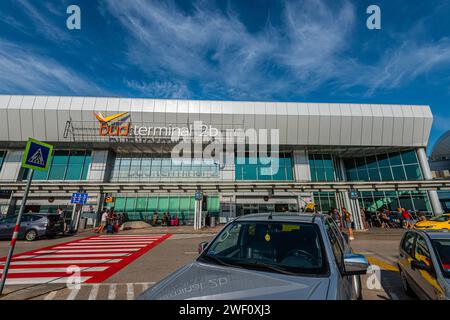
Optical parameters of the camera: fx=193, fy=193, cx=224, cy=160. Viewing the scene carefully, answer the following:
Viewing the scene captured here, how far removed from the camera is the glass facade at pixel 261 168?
22734mm

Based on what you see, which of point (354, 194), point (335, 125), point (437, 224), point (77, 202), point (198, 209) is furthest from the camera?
point (335, 125)

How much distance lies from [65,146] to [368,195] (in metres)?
35.5

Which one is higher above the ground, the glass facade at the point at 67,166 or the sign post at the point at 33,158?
the glass facade at the point at 67,166

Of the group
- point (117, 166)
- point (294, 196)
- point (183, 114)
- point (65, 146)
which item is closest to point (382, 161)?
point (294, 196)

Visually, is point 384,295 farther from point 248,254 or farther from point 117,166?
point 117,166

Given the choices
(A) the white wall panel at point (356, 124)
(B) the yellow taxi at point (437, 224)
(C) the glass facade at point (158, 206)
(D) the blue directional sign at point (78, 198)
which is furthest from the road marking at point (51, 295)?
(A) the white wall panel at point (356, 124)

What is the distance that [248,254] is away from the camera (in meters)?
2.73

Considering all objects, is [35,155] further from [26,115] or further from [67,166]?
[26,115]

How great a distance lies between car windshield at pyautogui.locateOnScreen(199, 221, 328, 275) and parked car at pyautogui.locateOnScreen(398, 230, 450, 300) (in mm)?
2134

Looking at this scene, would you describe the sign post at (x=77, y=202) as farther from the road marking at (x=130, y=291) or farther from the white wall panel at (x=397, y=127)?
the white wall panel at (x=397, y=127)

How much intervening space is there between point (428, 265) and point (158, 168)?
23.3 meters

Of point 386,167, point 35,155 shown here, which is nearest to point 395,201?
point 386,167

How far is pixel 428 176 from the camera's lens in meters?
20.6

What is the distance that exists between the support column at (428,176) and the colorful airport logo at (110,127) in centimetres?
3240
